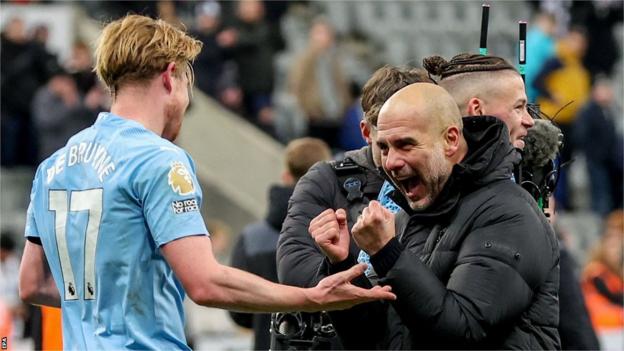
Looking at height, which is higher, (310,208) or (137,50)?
(137,50)

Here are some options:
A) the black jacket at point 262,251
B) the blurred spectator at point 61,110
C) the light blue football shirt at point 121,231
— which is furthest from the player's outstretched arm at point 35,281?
the blurred spectator at point 61,110

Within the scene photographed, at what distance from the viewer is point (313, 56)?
1630 cm

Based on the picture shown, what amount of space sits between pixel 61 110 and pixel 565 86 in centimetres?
570

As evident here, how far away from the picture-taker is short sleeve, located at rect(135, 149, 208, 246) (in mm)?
4293

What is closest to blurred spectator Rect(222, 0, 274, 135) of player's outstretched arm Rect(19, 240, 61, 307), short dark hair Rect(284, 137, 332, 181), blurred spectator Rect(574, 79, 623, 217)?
blurred spectator Rect(574, 79, 623, 217)

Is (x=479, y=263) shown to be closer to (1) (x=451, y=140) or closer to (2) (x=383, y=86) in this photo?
(1) (x=451, y=140)

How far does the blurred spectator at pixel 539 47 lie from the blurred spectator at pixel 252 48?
2.97 metres

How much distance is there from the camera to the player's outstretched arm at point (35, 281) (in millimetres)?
4844

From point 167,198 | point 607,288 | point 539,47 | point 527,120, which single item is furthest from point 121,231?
point 539,47

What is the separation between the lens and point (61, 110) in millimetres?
14859

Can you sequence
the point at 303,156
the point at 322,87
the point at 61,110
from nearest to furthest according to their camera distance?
1. the point at 303,156
2. the point at 61,110
3. the point at 322,87

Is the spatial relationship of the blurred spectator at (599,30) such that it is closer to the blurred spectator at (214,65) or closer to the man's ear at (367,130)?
the blurred spectator at (214,65)

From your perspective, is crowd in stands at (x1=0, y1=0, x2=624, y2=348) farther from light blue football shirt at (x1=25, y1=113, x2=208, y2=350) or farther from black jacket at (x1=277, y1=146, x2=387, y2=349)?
light blue football shirt at (x1=25, y1=113, x2=208, y2=350)

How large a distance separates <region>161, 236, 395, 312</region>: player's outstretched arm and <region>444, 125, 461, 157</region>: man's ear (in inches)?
18.2
